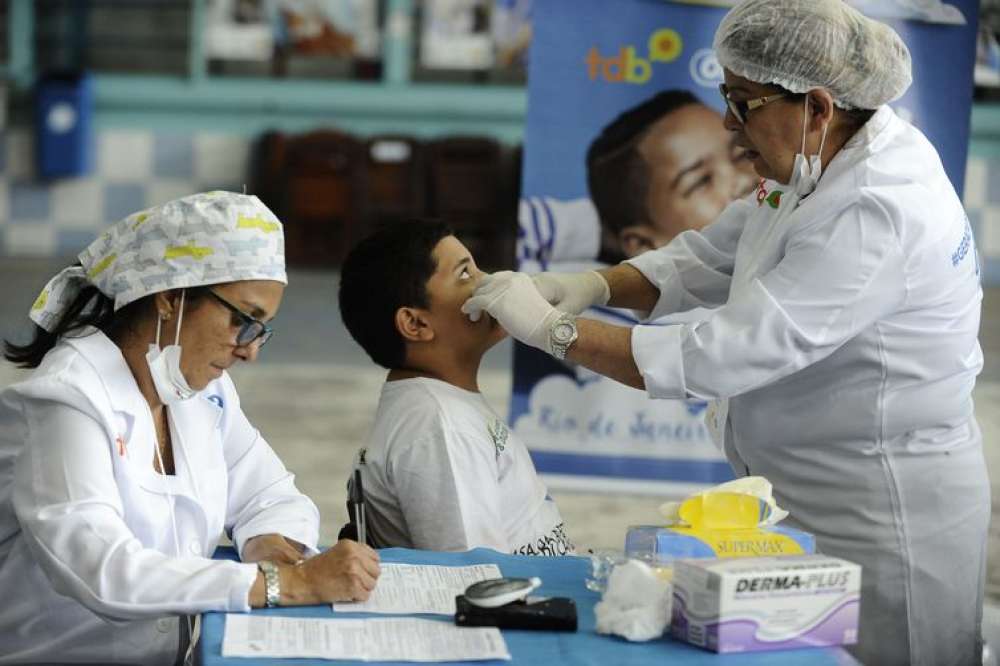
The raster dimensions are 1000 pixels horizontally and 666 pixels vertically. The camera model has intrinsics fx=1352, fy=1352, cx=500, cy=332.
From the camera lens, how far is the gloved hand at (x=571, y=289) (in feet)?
8.29

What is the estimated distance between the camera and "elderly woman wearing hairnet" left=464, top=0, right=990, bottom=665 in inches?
77.7

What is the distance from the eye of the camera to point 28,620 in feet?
6.15

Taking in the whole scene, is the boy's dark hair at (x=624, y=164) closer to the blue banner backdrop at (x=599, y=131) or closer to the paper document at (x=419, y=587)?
the blue banner backdrop at (x=599, y=131)

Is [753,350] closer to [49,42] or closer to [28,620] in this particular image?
[28,620]

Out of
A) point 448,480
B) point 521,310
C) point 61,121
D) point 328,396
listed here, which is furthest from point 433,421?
point 61,121

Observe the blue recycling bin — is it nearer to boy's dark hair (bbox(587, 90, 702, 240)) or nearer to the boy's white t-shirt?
boy's dark hair (bbox(587, 90, 702, 240))

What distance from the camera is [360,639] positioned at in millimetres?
1609

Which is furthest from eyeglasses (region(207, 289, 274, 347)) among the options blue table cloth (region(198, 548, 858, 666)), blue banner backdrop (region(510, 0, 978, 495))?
blue banner backdrop (region(510, 0, 978, 495))

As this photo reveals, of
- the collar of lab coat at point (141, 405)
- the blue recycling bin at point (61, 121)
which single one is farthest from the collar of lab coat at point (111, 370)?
the blue recycling bin at point (61, 121)

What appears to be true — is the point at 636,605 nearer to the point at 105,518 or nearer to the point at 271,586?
the point at 271,586

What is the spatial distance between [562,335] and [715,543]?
54 centimetres

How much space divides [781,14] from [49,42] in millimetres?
8086

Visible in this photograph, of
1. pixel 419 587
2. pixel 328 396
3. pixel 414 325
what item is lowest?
pixel 328 396

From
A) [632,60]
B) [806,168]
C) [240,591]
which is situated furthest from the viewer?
[632,60]
